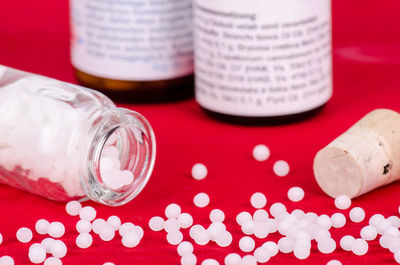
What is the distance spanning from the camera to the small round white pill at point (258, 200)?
0.95 meters

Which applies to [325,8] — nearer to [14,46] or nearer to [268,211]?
[268,211]

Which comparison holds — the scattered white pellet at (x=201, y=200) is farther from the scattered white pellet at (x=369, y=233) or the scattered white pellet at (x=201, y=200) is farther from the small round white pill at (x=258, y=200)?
the scattered white pellet at (x=369, y=233)

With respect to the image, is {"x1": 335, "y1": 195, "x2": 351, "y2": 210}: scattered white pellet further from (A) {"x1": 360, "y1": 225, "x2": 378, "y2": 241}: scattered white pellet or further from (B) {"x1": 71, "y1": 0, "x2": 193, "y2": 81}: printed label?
(B) {"x1": 71, "y1": 0, "x2": 193, "y2": 81}: printed label

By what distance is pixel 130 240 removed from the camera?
887mm

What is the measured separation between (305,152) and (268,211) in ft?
0.43

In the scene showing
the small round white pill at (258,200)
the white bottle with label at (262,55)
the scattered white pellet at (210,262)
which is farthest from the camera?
the white bottle with label at (262,55)

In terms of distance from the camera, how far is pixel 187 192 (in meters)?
0.99

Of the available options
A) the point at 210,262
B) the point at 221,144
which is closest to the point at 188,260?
the point at 210,262

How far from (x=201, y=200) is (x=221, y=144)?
0.46 ft

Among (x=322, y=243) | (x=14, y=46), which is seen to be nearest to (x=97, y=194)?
(x=322, y=243)

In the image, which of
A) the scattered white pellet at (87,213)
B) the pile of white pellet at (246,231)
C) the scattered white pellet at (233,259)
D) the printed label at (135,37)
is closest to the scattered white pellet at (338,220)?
the pile of white pellet at (246,231)

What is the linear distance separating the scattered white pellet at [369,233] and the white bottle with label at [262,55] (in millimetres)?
232

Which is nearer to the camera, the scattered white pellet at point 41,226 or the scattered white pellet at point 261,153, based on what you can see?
the scattered white pellet at point 41,226

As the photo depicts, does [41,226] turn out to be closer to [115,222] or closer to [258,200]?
[115,222]
